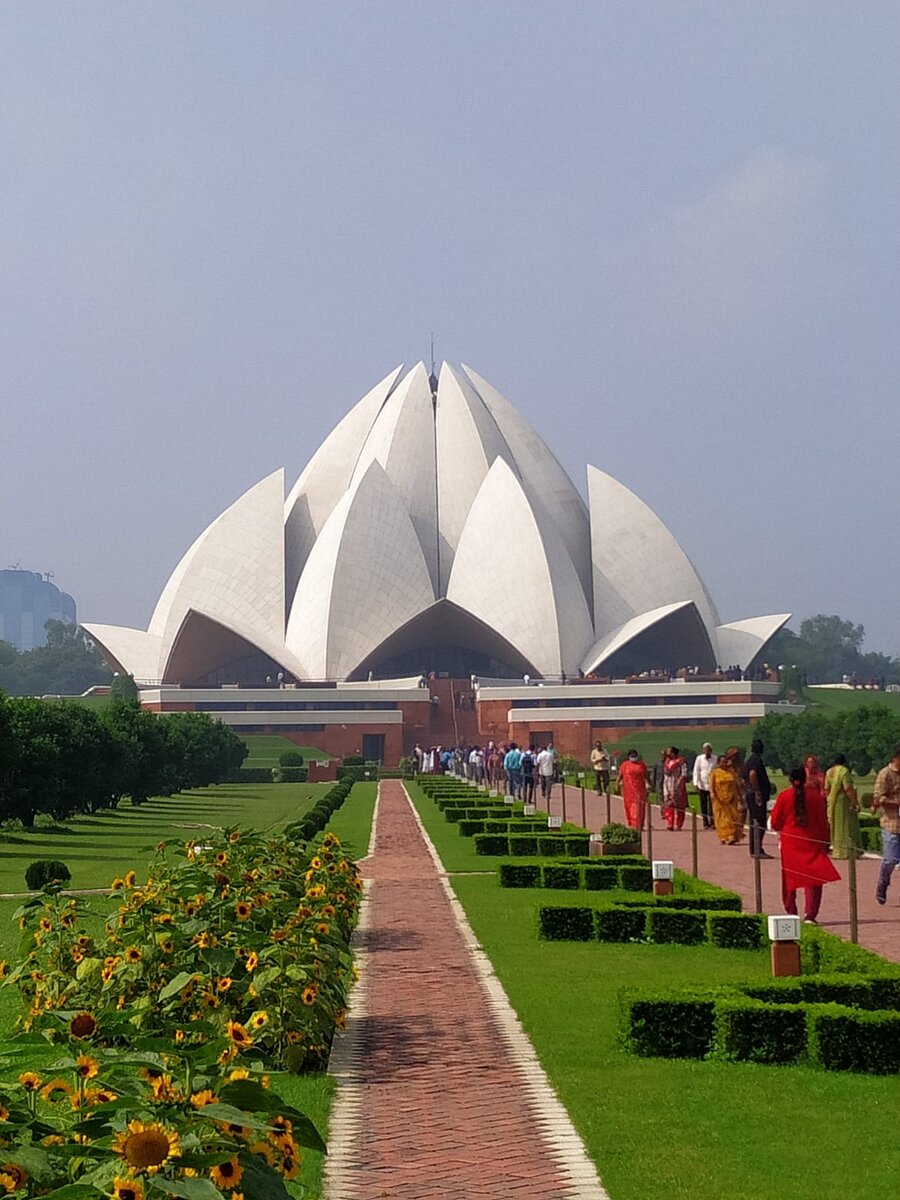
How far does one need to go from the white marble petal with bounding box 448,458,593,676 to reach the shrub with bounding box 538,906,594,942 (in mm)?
36812

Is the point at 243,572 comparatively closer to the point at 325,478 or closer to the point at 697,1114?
the point at 325,478

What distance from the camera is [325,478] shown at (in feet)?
169

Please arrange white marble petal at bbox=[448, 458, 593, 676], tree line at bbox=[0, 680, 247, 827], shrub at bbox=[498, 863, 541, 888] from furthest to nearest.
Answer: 1. white marble petal at bbox=[448, 458, 593, 676]
2. tree line at bbox=[0, 680, 247, 827]
3. shrub at bbox=[498, 863, 541, 888]

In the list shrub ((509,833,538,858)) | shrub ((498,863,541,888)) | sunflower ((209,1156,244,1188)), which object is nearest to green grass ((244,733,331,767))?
shrub ((509,833,538,858))

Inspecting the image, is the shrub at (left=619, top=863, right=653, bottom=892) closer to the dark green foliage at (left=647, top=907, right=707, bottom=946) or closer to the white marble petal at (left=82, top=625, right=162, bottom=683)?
the dark green foliage at (left=647, top=907, right=707, bottom=946)

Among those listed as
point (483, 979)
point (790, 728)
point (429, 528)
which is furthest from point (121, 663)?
point (483, 979)

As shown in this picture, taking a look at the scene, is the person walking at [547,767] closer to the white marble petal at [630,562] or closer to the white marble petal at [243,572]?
the white marble petal at [243,572]

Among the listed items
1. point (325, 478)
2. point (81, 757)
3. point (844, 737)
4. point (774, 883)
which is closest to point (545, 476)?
point (325, 478)

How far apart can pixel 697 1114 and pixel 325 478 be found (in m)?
48.1

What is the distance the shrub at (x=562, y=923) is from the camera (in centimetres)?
752

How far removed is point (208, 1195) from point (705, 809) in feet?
46.5

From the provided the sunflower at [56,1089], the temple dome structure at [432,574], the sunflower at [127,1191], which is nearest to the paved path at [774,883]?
the sunflower at [56,1089]

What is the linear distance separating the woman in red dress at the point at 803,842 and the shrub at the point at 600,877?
1988mm

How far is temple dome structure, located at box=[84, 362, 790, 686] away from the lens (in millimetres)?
44750
